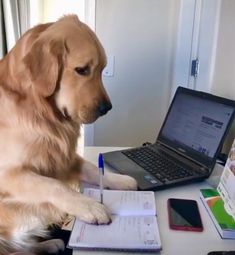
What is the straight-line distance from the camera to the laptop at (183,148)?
1.17 meters

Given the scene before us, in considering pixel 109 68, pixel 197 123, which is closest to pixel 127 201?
pixel 197 123

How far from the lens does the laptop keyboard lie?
46.3 inches

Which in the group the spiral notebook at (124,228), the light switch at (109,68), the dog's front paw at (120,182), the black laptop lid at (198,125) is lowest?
the dog's front paw at (120,182)

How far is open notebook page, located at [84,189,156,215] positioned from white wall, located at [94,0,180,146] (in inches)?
35.1

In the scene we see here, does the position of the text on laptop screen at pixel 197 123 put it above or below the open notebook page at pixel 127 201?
above

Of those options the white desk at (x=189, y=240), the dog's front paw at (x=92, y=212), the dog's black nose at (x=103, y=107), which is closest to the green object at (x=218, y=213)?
the white desk at (x=189, y=240)

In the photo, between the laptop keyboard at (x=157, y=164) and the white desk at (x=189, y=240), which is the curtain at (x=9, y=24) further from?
the white desk at (x=189, y=240)

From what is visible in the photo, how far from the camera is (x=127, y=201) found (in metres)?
1.01

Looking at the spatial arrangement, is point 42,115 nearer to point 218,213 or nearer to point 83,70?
point 83,70

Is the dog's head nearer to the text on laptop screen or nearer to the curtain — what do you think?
the text on laptop screen

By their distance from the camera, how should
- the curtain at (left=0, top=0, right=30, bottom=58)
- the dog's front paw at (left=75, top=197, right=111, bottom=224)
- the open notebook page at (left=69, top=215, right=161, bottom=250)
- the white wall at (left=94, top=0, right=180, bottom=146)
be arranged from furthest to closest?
the curtain at (left=0, top=0, right=30, bottom=58), the white wall at (left=94, top=0, right=180, bottom=146), the dog's front paw at (left=75, top=197, right=111, bottom=224), the open notebook page at (left=69, top=215, right=161, bottom=250)

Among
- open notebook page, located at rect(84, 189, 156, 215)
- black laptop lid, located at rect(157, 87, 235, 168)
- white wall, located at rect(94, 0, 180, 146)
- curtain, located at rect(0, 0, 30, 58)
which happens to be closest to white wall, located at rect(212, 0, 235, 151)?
black laptop lid, located at rect(157, 87, 235, 168)

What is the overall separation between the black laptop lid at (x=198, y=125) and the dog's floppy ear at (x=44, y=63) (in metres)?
0.55

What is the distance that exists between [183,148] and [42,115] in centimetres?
55
